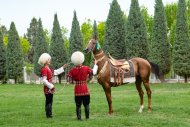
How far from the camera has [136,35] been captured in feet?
106

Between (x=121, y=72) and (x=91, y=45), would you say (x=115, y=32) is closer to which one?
(x=121, y=72)

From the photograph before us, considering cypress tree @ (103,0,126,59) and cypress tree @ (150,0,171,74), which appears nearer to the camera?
cypress tree @ (150,0,171,74)

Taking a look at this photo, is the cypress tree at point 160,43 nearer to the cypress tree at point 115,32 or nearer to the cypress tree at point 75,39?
the cypress tree at point 115,32

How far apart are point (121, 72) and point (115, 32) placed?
70.5 ft

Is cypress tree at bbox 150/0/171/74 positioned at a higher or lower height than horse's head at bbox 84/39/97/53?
higher

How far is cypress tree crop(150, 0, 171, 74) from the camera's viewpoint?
106 feet

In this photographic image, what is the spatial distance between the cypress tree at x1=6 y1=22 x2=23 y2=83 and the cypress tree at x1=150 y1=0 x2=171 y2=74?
12.6m

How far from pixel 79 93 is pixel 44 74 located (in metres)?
1.14

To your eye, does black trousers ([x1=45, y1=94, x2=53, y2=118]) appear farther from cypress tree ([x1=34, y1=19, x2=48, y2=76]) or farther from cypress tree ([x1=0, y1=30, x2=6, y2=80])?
cypress tree ([x1=0, y1=30, x2=6, y2=80])

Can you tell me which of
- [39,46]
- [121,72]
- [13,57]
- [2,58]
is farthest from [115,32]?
[121,72]

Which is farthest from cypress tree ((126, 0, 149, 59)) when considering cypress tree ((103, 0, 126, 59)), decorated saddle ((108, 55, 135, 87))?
decorated saddle ((108, 55, 135, 87))

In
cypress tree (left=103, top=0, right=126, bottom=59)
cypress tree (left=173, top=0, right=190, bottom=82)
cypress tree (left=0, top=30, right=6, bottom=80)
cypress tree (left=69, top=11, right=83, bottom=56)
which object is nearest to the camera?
cypress tree (left=173, top=0, right=190, bottom=82)

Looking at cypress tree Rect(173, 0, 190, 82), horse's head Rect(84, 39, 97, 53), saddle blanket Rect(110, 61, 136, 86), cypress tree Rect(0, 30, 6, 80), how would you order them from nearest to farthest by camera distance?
1. horse's head Rect(84, 39, 97, 53)
2. saddle blanket Rect(110, 61, 136, 86)
3. cypress tree Rect(173, 0, 190, 82)
4. cypress tree Rect(0, 30, 6, 80)

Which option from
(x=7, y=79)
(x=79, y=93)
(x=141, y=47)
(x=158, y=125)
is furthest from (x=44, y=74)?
(x=7, y=79)
